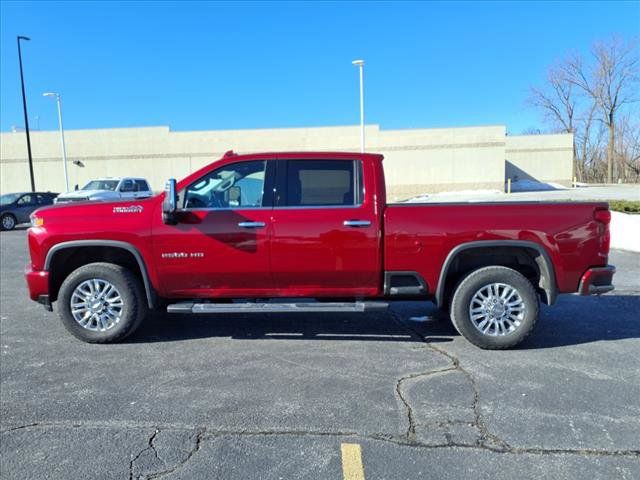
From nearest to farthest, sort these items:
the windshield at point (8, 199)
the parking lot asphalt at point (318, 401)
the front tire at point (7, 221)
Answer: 1. the parking lot asphalt at point (318, 401)
2. the front tire at point (7, 221)
3. the windshield at point (8, 199)

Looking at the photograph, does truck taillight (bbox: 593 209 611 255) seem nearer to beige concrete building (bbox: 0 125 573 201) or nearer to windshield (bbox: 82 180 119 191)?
windshield (bbox: 82 180 119 191)

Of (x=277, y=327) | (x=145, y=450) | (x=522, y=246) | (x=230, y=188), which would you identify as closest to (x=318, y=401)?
(x=145, y=450)

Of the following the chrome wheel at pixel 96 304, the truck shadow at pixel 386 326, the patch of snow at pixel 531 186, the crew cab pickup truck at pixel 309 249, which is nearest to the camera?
the crew cab pickup truck at pixel 309 249

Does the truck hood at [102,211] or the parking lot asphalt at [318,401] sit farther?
the truck hood at [102,211]

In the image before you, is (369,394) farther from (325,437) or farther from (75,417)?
(75,417)

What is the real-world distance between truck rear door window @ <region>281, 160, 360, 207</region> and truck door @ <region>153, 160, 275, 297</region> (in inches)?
9.4

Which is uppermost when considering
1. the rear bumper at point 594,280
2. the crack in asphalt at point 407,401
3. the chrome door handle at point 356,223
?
the chrome door handle at point 356,223

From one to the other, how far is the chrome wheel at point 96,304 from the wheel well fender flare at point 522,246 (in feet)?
10.8

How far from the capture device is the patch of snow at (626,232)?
11.2 metres

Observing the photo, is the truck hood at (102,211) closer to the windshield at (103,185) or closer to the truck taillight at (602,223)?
the truck taillight at (602,223)

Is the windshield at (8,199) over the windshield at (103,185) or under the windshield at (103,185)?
under

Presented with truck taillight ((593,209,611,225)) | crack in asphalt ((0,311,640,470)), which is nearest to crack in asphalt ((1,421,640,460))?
crack in asphalt ((0,311,640,470))

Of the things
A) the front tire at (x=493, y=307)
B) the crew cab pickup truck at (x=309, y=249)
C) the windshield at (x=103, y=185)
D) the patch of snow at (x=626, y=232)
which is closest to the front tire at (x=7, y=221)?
the windshield at (x=103, y=185)

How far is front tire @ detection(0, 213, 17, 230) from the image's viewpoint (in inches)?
781
